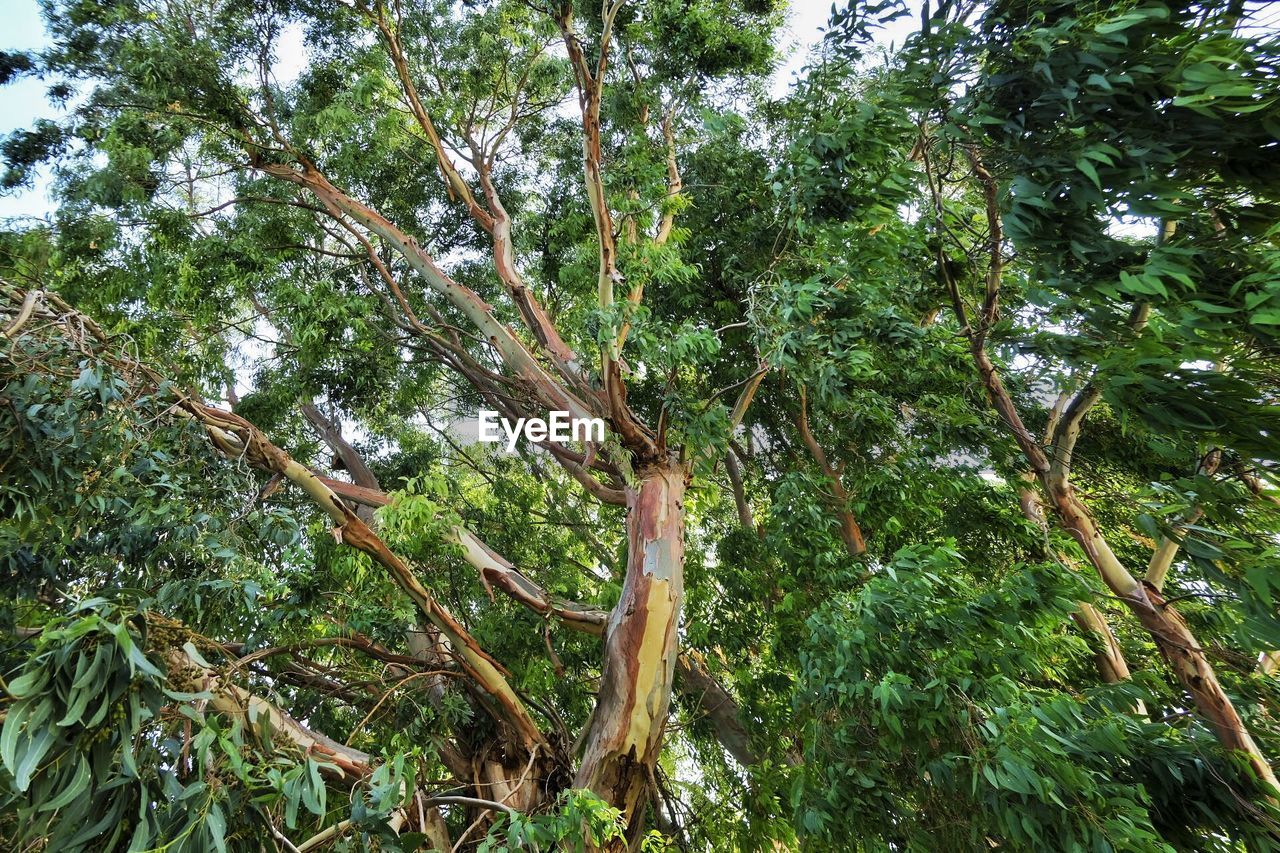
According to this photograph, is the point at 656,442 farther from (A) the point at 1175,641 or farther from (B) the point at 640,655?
(A) the point at 1175,641

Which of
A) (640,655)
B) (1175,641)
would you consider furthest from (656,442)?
(1175,641)

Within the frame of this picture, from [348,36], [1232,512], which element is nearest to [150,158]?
[348,36]

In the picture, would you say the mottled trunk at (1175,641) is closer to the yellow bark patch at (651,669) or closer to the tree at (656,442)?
the tree at (656,442)

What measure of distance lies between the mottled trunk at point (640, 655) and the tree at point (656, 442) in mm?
27

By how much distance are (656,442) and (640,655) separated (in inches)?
56.8

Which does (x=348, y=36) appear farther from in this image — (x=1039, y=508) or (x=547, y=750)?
(x=1039, y=508)

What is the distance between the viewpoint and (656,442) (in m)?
4.29

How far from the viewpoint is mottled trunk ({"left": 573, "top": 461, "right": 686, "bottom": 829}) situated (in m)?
3.42

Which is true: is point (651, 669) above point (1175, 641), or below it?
below

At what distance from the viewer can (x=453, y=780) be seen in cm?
396

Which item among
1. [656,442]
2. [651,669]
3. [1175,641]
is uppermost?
[656,442]

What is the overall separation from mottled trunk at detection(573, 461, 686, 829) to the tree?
0.03 meters

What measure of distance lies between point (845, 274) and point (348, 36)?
5.55 metres

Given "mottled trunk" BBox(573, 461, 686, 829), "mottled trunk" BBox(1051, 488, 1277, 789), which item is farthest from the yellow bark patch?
"mottled trunk" BBox(1051, 488, 1277, 789)
